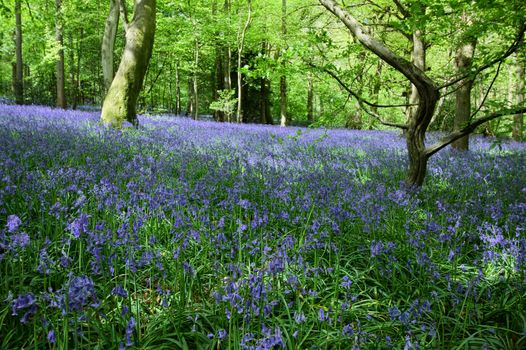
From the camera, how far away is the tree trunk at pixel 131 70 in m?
10.1

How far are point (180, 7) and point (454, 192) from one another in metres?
20.9

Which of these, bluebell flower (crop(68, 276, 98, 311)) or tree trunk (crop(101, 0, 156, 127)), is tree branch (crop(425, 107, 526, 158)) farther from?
tree trunk (crop(101, 0, 156, 127))

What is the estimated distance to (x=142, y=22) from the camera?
416 inches

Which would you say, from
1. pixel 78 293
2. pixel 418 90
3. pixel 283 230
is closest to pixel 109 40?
pixel 418 90

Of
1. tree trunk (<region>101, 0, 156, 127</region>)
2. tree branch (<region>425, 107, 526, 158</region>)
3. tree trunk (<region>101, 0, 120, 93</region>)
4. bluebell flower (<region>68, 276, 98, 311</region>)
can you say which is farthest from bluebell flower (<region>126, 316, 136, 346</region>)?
tree trunk (<region>101, 0, 120, 93</region>)

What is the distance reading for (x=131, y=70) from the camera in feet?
33.7

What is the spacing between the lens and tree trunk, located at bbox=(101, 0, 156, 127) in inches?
400

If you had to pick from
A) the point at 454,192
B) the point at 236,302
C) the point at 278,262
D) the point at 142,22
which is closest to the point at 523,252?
the point at 278,262

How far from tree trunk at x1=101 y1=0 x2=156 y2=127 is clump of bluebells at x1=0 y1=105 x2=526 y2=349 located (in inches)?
142

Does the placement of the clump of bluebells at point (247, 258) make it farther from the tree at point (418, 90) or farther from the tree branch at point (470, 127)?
the tree branch at point (470, 127)

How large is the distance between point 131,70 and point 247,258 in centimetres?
903

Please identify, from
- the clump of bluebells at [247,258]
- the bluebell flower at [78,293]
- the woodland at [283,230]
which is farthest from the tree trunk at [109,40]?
the bluebell flower at [78,293]

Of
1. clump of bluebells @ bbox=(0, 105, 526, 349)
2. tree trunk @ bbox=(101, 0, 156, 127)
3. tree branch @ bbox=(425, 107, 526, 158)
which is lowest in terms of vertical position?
clump of bluebells @ bbox=(0, 105, 526, 349)

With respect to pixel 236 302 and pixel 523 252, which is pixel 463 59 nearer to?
pixel 523 252
